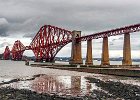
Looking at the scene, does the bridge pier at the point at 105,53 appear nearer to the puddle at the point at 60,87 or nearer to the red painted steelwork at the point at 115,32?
the red painted steelwork at the point at 115,32

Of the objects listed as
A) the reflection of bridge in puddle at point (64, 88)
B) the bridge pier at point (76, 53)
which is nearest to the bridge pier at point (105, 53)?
the bridge pier at point (76, 53)

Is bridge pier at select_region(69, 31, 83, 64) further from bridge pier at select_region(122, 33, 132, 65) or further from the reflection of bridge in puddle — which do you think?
the reflection of bridge in puddle

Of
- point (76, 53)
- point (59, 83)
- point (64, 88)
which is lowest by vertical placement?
point (64, 88)

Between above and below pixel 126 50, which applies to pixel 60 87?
below

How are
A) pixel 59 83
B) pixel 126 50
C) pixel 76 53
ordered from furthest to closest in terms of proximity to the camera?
pixel 76 53
pixel 126 50
pixel 59 83

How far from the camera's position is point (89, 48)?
402 feet

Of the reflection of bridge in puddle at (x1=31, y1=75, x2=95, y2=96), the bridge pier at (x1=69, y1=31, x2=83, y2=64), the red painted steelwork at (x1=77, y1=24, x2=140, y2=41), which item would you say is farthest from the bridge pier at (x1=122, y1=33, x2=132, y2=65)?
the bridge pier at (x1=69, y1=31, x2=83, y2=64)

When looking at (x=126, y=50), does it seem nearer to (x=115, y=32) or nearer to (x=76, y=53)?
(x=115, y=32)

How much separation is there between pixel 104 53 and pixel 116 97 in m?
71.4

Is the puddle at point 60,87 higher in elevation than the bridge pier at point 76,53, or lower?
lower

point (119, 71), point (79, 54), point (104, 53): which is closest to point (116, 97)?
point (119, 71)

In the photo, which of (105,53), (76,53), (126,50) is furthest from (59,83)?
(76,53)

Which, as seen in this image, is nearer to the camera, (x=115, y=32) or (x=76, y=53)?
(x=115, y=32)

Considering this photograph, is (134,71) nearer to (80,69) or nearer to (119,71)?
(119,71)
